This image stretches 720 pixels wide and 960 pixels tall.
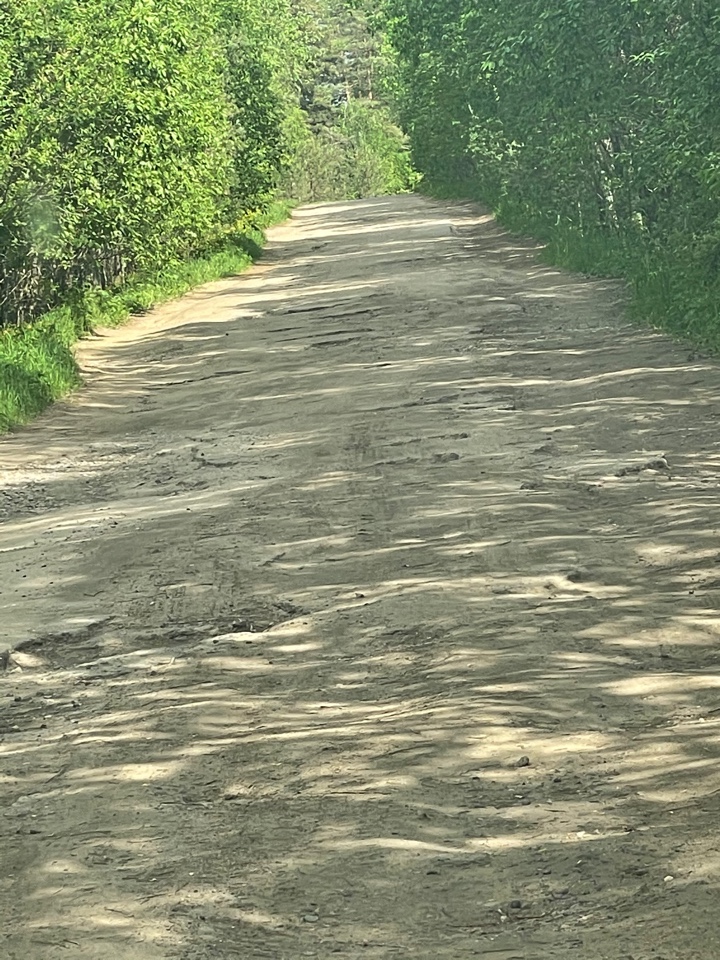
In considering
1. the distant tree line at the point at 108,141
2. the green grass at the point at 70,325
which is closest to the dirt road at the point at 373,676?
the green grass at the point at 70,325

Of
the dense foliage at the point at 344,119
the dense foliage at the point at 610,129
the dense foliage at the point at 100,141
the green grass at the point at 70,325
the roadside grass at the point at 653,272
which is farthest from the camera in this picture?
the dense foliage at the point at 344,119

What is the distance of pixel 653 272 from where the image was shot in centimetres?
1939

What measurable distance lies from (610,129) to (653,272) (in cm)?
491

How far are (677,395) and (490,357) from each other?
10.4 ft

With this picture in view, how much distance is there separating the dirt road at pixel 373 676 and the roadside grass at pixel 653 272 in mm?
1592

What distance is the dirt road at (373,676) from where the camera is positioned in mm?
4367

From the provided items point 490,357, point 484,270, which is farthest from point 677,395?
point 484,270

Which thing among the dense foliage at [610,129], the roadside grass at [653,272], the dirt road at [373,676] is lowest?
the dirt road at [373,676]

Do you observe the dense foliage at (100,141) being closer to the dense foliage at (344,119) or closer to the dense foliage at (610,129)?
the dense foliage at (610,129)

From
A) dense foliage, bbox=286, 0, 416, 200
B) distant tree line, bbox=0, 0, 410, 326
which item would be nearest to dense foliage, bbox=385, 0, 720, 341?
distant tree line, bbox=0, 0, 410, 326

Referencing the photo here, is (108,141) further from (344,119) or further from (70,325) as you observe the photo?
(344,119)

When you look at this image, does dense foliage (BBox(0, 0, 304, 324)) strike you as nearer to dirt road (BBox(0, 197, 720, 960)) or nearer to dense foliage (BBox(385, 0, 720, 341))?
dense foliage (BBox(385, 0, 720, 341))

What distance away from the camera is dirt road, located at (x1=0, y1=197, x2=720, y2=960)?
4367 millimetres

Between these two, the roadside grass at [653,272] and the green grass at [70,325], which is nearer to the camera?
the green grass at [70,325]
